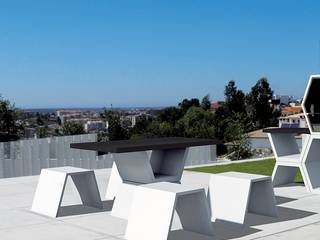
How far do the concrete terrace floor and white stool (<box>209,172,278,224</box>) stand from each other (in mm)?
136

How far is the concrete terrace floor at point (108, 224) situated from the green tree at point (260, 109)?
2832 inches

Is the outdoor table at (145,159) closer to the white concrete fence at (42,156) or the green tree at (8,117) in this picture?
the white concrete fence at (42,156)

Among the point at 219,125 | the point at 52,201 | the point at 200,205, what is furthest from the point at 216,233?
the point at 219,125

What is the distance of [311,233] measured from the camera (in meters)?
6.25

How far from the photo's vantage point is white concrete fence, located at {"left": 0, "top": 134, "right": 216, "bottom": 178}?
13156mm

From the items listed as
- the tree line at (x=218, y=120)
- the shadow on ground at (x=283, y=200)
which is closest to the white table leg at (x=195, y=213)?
the shadow on ground at (x=283, y=200)

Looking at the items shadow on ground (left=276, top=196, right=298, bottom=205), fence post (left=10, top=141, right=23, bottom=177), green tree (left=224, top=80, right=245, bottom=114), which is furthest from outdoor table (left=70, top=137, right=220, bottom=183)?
green tree (left=224, top=80, right=245, bottom=114)

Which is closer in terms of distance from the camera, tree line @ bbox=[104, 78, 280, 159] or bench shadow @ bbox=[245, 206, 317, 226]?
bench shadow @ bbox=[245, 206, 317, 226]

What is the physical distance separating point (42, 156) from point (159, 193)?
28.1 feet

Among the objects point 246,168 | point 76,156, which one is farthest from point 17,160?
point 246,168

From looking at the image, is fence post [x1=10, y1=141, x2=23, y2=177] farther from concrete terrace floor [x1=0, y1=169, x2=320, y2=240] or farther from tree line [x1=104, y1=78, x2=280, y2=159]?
tree line [x1=104, y1=78, x2=280, y2=159]

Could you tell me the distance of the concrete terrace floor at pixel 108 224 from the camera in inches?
247

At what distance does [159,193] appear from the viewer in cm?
587

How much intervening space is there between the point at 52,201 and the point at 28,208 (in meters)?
0.80
